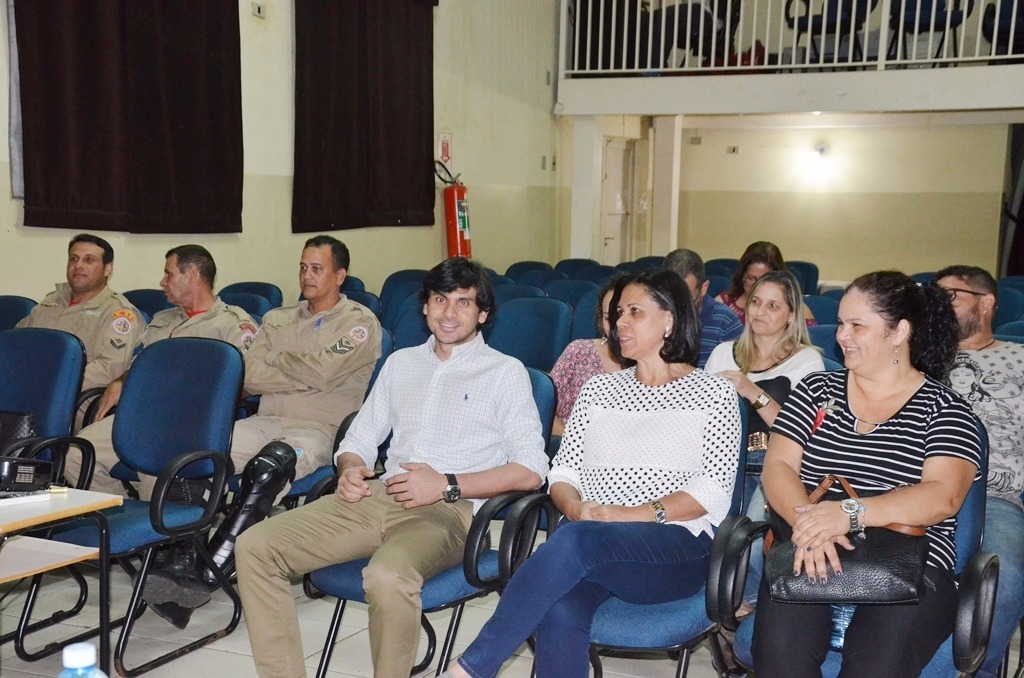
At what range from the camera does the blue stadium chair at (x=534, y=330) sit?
4516 millimetres

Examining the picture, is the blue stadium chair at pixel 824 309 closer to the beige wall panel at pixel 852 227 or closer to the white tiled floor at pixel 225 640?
the white tiled floor at pixel 225 640

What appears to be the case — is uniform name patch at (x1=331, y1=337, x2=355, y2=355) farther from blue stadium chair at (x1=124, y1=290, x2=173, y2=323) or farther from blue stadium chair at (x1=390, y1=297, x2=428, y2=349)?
blue stadium chair at (x1=124, y1=290, x2=173, y2=323)

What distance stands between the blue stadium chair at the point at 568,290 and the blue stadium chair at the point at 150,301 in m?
2.24

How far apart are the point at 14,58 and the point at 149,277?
1492mm

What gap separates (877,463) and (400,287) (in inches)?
176

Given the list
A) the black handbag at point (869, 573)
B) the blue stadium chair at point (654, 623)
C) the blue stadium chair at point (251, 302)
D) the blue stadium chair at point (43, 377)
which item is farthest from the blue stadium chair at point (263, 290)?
the black handbag at point (869, 573)

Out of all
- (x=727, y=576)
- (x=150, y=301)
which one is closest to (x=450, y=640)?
(x=727, y=576)

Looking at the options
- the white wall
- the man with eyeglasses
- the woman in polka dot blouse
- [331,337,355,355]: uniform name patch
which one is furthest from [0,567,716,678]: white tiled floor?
the white wall

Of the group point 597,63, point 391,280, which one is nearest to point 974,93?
point 597,63

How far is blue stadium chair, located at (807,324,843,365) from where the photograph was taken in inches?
152

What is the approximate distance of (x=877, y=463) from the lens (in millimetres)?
2406

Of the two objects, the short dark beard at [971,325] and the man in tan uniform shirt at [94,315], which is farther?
the man in tan uniform shirt at [94,315]

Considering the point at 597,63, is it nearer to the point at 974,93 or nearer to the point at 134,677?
the point at 974,93

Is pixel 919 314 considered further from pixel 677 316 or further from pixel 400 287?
pixel 400 287
